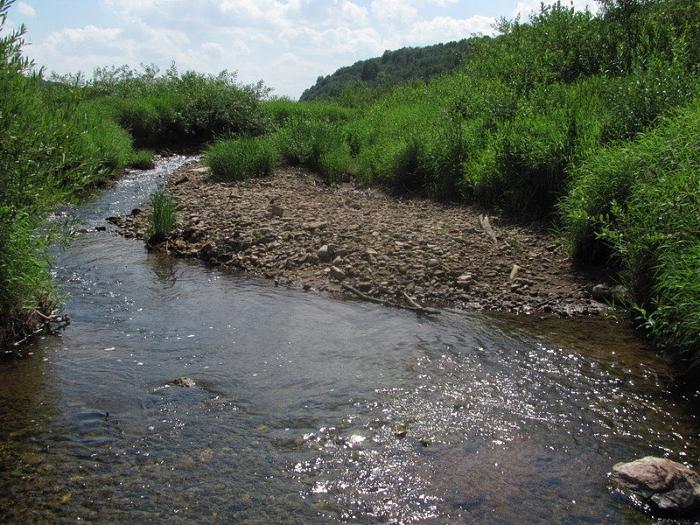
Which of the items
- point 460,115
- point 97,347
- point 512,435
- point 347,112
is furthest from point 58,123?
point 347,112

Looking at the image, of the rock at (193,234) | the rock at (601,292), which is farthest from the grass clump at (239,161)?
the rock at (601,292)

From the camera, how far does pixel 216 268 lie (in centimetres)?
1109

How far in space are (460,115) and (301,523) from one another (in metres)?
13.7

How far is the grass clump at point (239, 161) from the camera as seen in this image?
16.9m

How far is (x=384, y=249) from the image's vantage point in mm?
10609

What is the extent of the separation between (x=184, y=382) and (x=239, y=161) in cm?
1119

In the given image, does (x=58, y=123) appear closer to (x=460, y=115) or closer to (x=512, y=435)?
(x=512, y=435)

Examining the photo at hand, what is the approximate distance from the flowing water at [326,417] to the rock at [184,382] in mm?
73

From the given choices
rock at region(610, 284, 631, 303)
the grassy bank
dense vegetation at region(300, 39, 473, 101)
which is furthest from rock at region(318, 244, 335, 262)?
dense vegetation at region(300, 39, 473, 101)

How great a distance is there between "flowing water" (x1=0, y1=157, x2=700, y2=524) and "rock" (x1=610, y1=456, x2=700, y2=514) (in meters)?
0.15

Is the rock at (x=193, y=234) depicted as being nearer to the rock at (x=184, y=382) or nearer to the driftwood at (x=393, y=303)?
the driftwood at (x=393, y=303)

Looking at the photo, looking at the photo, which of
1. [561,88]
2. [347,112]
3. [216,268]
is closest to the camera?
[216,268]

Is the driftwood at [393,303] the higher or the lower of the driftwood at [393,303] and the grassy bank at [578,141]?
the lower

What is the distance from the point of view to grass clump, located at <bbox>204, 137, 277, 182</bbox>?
55.3 feet
